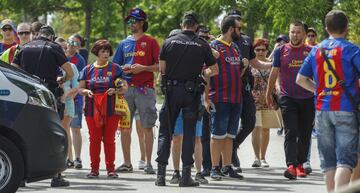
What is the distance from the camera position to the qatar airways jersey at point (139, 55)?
45.2 ft

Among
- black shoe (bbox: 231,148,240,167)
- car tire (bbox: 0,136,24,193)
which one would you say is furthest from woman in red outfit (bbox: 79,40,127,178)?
car tire (bbox: 0,136,24,193)

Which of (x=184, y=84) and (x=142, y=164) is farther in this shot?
(x=142, y=164)

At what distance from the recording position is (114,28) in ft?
214

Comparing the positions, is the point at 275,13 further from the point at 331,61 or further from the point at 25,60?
the point at 331,61

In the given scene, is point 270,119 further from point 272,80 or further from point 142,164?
point 272,80

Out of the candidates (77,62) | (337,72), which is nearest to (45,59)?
(77,62)

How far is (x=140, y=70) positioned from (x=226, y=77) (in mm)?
1272

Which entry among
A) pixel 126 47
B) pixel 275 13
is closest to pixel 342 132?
pixel 126 47

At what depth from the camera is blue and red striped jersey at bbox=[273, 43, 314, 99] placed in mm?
13031

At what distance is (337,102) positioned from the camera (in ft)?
30.7

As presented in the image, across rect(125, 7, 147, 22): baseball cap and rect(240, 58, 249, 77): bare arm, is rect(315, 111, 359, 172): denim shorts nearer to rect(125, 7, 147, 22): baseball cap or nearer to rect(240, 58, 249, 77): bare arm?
rect(240, 58, 249, 77): bare arm

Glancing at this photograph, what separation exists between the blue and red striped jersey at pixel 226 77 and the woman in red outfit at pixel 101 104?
1.10 metres

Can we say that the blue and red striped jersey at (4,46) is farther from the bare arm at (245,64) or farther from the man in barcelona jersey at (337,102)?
the man in barcelona jersey at (337,102)

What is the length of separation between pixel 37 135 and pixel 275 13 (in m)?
20.8
